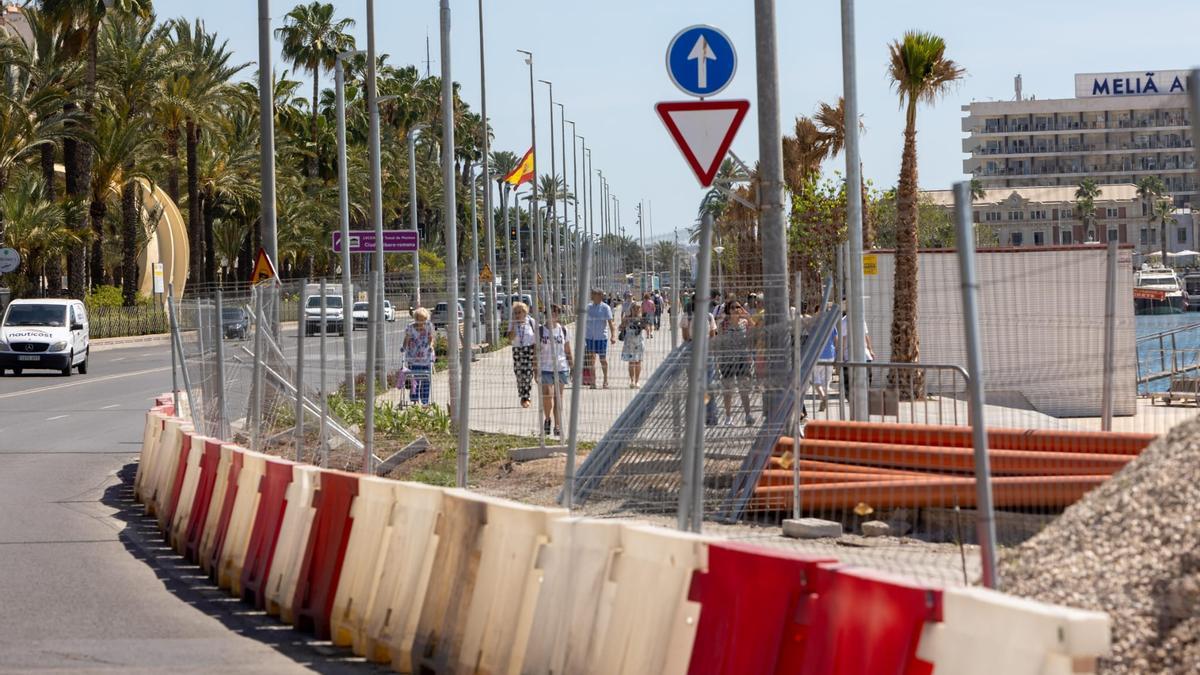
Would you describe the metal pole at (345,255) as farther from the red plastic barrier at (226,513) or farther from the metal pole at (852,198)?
the metal pole at (852,198)

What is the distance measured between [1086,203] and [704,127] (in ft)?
445

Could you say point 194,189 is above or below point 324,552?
above

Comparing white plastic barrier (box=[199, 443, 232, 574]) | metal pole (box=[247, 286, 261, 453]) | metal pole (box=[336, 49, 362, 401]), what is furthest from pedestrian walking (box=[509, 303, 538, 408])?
white plastic barrier (box=[199, 443, 232, 574])

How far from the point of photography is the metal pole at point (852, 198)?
64.9ft

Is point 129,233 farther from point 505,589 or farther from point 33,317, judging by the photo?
point 505,589

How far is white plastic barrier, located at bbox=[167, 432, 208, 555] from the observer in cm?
1241

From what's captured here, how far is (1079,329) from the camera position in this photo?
14312 mm

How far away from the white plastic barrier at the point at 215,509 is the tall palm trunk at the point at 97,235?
48819 millimetres

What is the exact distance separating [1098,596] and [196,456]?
7808 mm

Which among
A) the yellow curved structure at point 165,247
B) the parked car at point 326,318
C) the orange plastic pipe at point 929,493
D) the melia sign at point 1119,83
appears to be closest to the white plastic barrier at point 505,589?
the orange plastic pipe at point 929,493

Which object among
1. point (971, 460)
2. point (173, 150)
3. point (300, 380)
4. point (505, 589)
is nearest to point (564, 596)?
point (505, 589)

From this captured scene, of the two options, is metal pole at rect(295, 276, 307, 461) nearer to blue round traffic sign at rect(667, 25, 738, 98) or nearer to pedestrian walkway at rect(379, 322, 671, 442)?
pedestrian walkway at rect(379, 322, 671, 442)

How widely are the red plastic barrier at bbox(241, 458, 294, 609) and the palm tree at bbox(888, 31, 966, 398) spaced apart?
1731cm

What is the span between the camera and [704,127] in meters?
11.1
